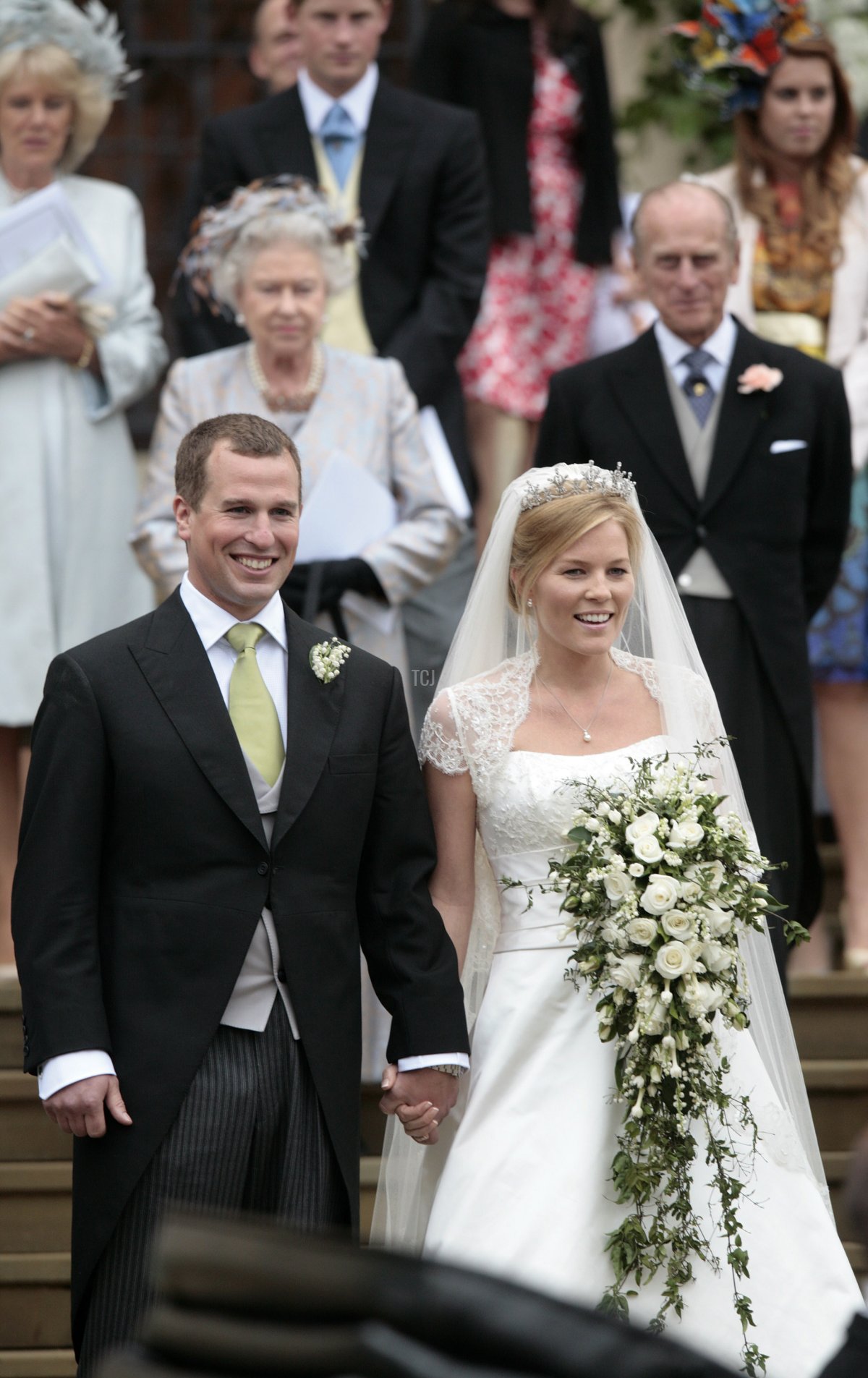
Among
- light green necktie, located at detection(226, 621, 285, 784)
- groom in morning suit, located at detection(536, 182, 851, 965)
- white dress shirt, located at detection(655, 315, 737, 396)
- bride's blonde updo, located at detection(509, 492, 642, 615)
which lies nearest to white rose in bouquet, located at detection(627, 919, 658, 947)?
light green necktie, located at detection(226, 621, 285, 784)

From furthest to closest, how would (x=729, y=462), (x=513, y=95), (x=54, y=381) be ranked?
(x=513, y=95), (x=54, y=381), (x=729, y=462)

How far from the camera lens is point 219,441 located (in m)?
3.90

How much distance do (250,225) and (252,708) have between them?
2.17 meters

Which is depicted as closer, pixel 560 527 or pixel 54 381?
pixel 560 527

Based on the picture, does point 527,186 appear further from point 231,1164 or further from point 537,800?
point 231,1164

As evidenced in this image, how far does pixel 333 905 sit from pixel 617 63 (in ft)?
20.1

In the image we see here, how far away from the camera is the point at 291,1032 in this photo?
12.3 feet

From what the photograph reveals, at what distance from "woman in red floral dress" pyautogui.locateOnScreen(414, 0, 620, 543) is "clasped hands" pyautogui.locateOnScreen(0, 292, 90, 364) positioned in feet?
5.67

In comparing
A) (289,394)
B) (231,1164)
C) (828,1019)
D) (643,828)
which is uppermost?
(289,394)

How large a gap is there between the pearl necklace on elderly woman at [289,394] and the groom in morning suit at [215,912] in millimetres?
1705

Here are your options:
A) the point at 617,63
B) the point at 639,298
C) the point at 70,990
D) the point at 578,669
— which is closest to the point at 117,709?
the point at 70,990

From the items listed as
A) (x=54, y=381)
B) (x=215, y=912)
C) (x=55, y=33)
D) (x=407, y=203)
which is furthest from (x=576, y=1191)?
(x=55, y=33)

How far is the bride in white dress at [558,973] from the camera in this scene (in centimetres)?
390

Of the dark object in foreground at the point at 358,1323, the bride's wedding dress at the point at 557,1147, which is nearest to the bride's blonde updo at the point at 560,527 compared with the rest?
the bride's wedding dress at the point at 557,1147
